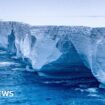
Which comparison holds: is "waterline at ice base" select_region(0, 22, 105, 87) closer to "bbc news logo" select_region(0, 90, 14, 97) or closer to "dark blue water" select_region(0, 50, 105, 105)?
"dark blue water" select_region(0, 50, 105, 105)

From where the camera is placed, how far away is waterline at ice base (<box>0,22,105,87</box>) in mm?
1804

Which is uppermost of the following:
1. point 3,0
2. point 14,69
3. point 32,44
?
point 3,0

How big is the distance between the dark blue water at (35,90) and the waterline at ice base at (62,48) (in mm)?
30

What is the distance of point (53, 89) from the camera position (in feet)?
6.02

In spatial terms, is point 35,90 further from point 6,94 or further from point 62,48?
point 62,48

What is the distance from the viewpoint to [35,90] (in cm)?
181

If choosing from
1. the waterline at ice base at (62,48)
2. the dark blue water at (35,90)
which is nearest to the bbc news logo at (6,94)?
the dark blue water at (35,90)

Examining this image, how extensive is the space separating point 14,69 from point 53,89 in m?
0.26

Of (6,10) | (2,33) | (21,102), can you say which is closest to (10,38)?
(2,33)

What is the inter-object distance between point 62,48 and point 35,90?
11.8 inches

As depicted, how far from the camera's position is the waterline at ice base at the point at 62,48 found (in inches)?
71.0

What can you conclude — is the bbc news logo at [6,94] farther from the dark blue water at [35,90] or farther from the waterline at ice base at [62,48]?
the waterline at ice base at [62,48]

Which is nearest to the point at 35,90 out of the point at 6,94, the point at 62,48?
the point at 6,94

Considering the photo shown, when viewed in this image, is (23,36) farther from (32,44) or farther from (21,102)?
(21,102)
